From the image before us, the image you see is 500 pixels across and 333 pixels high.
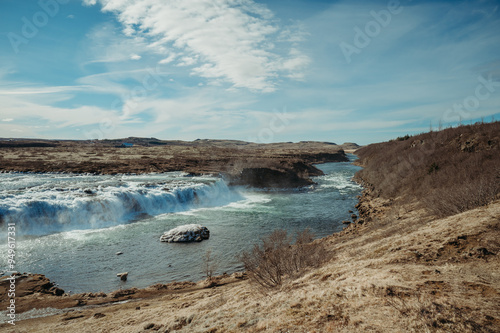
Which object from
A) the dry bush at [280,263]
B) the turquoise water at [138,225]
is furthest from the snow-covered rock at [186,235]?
the dry bush at [280,263]

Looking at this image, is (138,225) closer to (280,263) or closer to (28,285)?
(28,285)

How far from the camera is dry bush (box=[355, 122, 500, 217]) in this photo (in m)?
10.3

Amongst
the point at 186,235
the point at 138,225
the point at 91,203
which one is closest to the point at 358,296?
the point at 186,235

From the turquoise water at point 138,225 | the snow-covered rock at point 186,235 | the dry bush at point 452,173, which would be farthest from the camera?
the snow-covered rock at point 186,235

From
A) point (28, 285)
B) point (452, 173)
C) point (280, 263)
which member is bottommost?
point (28, 285)

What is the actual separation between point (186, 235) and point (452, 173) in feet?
57.2

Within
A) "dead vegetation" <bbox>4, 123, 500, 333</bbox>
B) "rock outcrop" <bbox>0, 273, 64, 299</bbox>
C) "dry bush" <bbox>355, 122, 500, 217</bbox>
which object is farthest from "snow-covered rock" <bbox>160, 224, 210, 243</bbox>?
"dry bush" <bbox>355, 122, 500, 217</bbox>

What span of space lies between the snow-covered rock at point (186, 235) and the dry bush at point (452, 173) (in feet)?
41.8

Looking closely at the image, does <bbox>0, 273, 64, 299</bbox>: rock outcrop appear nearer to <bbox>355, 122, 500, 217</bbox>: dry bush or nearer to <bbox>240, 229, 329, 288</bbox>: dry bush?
<bbox>240, 229, 329, 288</bbox>: dry bush

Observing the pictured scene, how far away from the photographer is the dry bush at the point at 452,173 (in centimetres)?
1032

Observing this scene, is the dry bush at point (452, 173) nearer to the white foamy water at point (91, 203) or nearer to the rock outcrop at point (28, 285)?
the rock outcrop at point (28, 285)

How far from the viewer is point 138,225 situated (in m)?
19.2

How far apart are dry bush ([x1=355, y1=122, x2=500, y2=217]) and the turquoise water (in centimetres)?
537

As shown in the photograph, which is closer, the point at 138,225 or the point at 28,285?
the point at 28,285
